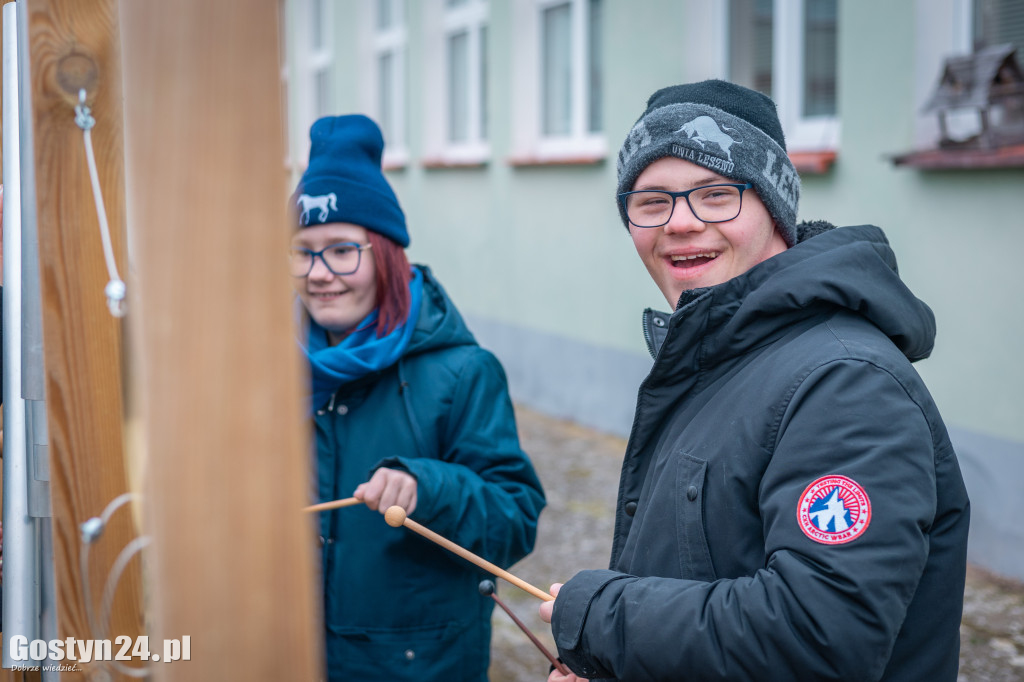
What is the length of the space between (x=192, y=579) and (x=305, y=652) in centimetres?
11

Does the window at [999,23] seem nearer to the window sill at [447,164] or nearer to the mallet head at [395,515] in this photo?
the mallet head at [395,515]

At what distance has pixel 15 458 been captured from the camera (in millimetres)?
1406

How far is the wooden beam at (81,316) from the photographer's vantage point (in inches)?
49.9

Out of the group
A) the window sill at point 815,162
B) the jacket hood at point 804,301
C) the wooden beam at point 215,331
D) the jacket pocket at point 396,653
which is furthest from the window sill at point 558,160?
the wooden beam at point 215,331

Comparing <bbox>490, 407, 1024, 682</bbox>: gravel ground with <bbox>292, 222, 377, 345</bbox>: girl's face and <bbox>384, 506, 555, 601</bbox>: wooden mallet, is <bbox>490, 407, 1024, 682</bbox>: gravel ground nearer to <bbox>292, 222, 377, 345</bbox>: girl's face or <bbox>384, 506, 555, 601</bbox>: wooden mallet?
<bbox>292, 222, 377, 345</bbox>: girl's face

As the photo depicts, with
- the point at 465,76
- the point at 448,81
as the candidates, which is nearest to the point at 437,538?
the point at 465,76

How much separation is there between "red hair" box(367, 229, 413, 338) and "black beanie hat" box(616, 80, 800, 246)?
0.70 meters

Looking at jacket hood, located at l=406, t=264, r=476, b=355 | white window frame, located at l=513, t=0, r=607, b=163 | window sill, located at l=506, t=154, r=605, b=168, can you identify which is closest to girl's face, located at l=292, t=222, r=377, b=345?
jacket hood, located at l=406, t=264, r=476, b=355

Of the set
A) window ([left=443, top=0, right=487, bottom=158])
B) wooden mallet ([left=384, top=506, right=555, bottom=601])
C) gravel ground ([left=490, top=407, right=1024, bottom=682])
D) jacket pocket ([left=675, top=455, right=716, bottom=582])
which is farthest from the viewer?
window ([left=443, top=0, right=487, bottom=158])

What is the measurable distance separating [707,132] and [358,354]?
91cm

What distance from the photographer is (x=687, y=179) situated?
1.75m

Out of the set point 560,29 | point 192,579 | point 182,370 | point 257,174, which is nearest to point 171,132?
point 257,174

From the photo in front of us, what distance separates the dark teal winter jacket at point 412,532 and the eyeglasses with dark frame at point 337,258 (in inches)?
8.5

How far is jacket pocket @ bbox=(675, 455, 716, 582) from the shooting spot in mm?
1485
